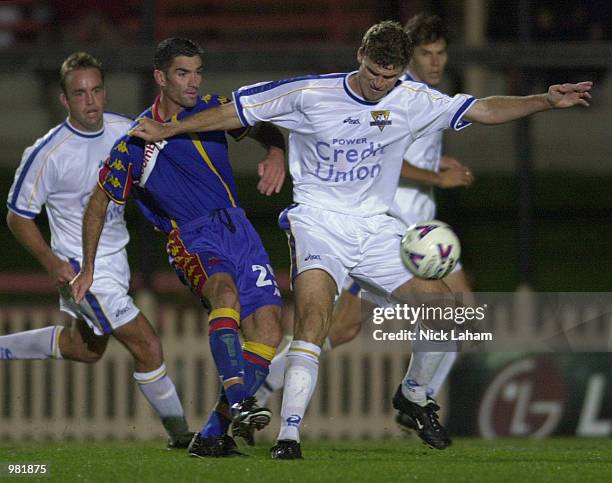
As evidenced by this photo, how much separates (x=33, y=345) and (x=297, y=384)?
234cm

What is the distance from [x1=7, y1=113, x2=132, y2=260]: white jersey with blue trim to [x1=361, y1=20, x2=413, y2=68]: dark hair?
1.96 m

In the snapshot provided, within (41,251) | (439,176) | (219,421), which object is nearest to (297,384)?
(219,421)

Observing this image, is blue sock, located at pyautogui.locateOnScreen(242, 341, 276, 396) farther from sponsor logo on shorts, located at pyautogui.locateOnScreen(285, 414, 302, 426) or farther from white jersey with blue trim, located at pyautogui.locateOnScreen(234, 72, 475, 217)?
white jersey with blue trim, located at pyautogui.locateOnScreen(234, 72, 475, 217)

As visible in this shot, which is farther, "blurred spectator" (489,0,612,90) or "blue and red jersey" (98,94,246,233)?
"blurred spectator" (489,0,612,90)

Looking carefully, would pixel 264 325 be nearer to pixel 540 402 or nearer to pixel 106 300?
pixel 106 300

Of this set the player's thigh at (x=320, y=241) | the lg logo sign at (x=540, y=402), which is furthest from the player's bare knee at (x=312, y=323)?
the lg logo sign at (x=540, y=402)

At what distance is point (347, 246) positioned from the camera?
24.8 ft

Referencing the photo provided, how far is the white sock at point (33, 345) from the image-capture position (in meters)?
8.59


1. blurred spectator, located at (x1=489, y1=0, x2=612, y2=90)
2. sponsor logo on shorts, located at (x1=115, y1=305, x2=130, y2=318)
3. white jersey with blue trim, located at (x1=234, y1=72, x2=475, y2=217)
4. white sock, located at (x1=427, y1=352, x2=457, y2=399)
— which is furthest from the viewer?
blurred spectator, located at (x1=489, y1=0, x2=612, y2=90)

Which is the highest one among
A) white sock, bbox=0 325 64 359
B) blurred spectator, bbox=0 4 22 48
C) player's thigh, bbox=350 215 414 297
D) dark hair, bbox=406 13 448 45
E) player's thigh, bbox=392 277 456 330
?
blurred spectator, bbox=0 4 22 48

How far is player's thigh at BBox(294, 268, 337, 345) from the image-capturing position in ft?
23.1

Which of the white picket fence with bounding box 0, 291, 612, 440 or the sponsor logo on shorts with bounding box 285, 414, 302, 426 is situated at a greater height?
the sponsor logo on shorts with bounding box 285, 414, 302, 426

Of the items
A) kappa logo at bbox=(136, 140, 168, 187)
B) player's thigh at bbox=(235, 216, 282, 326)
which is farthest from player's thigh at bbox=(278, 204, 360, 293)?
kappa logo at bbox=(136, 140, 168, 187)

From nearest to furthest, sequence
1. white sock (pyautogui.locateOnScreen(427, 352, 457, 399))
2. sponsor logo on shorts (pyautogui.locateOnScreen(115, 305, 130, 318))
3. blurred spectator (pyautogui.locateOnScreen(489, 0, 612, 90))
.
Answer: sponsor logo on shorts (pyautogui.locateOnScreen(115, 305, 130, 318)) → white sock (pyautogui.locateOnScreen(427, 352, 457, 399)) → blurred spectator (pyautogui.locateOnScreen(489, 0, 612, 90))
